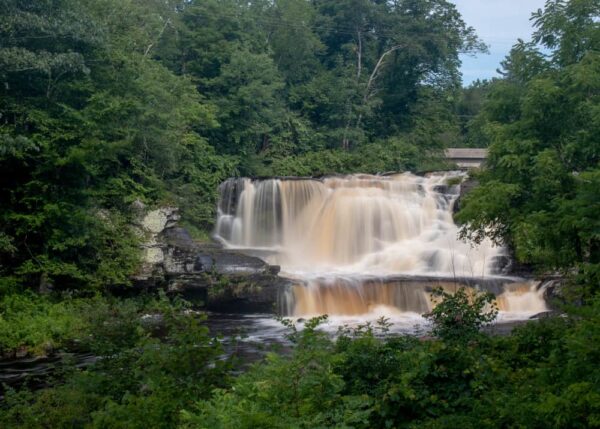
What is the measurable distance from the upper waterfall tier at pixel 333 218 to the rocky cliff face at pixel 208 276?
3917 mm

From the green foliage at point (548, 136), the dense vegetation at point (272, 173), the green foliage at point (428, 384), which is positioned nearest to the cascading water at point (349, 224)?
the dense vegetation at point (272, 173)

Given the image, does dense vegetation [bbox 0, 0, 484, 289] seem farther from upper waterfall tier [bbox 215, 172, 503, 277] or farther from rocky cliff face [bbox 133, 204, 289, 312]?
upper waterfall tier [bbox 215, 172, 503, 277]

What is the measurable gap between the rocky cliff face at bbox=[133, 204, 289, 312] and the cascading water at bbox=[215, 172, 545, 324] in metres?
2.82

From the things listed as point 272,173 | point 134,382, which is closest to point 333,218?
point 272,173

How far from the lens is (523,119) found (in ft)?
35.0

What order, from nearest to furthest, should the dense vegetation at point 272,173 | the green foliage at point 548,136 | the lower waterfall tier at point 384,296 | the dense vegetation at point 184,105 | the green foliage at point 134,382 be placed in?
the dense vegetation at point 272,173 < the green foliage at point 134,382 < the green foliage at point 548,136 < the dense vegetation at point 184,105 < the lower waterfall tier at point 384,296

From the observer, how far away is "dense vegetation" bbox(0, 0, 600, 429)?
5562mm

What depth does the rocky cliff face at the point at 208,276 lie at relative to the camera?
1723 cm

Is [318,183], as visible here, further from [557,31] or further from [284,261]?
[557,31]

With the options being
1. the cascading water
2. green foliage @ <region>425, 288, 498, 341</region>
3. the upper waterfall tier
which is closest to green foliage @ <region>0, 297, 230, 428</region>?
green foliage @ <region>425, 288, 498, 341</region>

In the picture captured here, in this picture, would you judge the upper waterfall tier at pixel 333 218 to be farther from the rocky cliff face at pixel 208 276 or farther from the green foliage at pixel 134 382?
the green foliage at pixel 134 382

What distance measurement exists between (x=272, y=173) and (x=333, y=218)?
596 cm

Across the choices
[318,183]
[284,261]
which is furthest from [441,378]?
[318,183]

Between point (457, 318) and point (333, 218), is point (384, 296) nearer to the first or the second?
point (333, 218)
